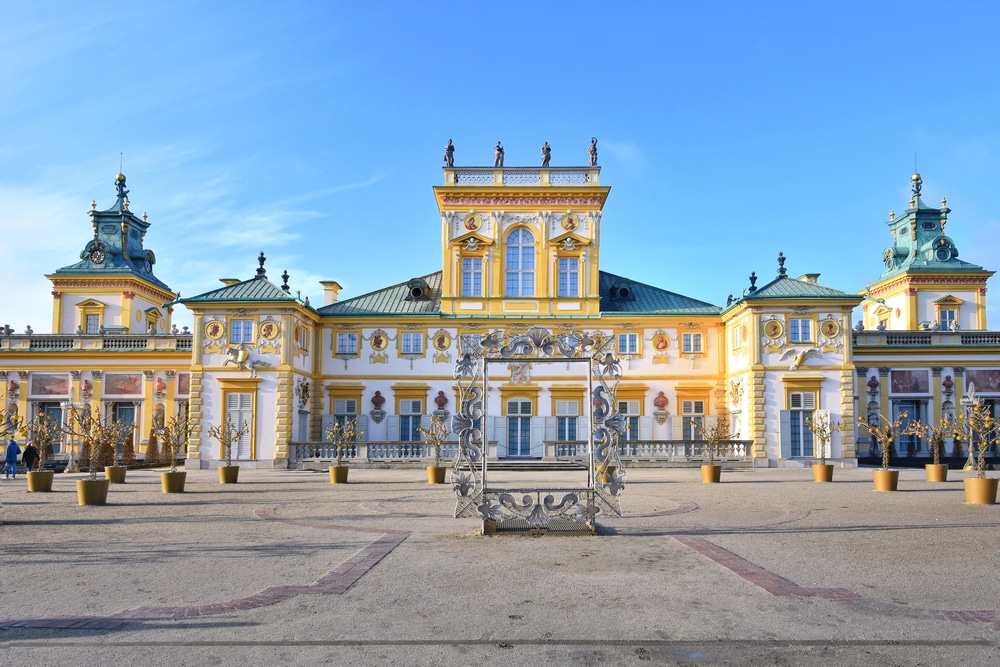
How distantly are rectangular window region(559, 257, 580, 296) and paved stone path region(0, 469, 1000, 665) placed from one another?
845 inches

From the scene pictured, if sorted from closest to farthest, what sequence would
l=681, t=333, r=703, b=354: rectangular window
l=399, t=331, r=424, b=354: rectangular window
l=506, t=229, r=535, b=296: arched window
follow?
1. l=681, t=333, r=703, b=354: rectangular window
2. l=399, t=331, r=424, b=354: rectangular window
3. l=506, t=229, r=535, b=296: arched window

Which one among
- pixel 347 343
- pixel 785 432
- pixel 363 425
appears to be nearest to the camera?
pixel 785 432

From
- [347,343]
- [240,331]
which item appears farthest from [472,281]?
[240,331]

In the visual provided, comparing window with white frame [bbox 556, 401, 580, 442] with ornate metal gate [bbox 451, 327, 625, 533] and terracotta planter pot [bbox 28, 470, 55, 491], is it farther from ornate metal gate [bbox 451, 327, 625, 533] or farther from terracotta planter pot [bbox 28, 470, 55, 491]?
ornate metal gate [bbox 451, 327, 625, 533]

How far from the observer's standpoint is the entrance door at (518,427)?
118 ft

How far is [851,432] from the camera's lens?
33719 mm

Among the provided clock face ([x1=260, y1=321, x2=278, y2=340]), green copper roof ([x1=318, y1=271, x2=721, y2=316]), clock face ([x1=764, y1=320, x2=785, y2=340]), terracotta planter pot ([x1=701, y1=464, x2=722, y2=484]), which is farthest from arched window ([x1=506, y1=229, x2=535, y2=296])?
terracotta planter pot ([x1=701, y1=464, x2=722, y2=484])

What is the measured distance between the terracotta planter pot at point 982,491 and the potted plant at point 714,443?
25.3 feet

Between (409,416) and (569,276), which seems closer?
(409,416)

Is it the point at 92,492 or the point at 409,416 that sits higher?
the point at 409,416

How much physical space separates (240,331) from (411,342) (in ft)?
23.8

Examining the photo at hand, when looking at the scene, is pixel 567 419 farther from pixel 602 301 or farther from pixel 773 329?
pixel 773 329

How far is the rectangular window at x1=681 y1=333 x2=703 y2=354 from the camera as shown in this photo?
36812mm

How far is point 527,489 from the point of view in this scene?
12430 mm
